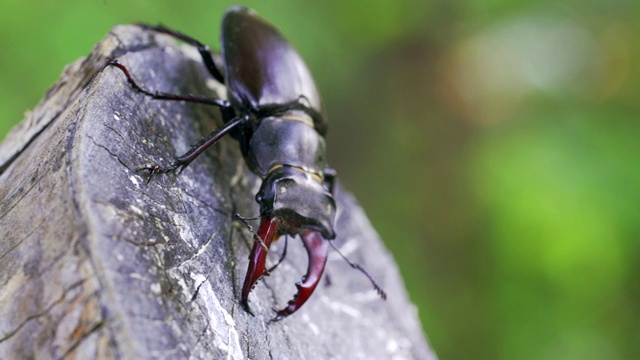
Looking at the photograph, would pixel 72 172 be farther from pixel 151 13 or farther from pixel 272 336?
pixel 151 13

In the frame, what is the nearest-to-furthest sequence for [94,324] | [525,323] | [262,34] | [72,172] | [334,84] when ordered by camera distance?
[94,324] < [72,172] < [262,34] < [525,323] < [334,84]

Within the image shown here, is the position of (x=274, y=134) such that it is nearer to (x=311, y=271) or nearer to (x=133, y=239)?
(x=311, y=271)

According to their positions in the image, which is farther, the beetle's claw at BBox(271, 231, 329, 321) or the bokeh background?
the bokeh background

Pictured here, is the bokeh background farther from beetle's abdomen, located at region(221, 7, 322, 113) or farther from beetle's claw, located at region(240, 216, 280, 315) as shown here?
beetle's claw, located at region(240, 216, 280, 315)

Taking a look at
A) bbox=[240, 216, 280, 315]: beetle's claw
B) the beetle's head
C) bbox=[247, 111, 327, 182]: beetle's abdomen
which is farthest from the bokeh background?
bbox=[240, 216, 280, 315]: beetle's claw

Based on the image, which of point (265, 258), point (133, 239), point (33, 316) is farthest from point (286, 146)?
point (33, 316)

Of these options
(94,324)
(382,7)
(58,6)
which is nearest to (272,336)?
(94,324)

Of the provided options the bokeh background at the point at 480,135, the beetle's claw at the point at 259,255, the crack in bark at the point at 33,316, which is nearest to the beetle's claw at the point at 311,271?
the beetle's claw at the point at 259,255
